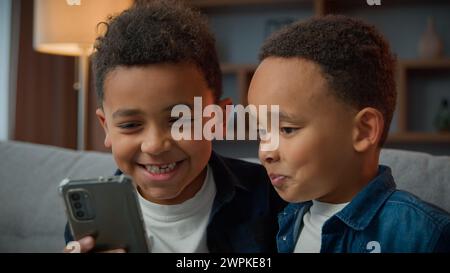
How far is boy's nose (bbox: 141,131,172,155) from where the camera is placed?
1.83 ft

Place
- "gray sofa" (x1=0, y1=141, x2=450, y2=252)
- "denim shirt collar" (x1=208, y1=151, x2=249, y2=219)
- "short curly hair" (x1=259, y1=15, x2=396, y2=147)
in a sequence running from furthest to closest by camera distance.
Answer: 1. "gray sofa" (x1=0, y1=141, x2=450, y2=252)
2. "denim shirt collar" (x1=208, y1=151, x2=249, y2=219)
3. "short curly hair" (x1=259, y1=15, x2=396, y2=147)

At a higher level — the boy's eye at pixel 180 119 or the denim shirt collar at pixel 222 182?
the boy's eye at pixel 180 119

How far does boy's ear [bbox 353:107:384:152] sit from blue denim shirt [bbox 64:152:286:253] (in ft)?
0.38

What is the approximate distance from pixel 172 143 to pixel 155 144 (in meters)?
0.02

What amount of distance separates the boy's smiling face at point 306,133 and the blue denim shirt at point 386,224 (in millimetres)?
19

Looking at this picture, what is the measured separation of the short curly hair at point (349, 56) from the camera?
0.51 metres

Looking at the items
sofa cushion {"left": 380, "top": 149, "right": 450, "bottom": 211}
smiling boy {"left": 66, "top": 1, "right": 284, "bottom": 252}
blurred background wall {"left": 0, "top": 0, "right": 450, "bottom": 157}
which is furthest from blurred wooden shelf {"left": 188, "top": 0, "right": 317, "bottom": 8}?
sofa cushion {"left": 380, "top": 149, "right": 450, "bottom": 211}

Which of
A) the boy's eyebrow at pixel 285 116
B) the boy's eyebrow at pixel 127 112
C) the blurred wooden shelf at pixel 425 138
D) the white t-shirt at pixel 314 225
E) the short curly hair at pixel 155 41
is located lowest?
the white t-shirt at pixel 314 225

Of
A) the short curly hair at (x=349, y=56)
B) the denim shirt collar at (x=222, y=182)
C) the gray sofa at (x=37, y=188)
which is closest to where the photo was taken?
the short curly hair at (x=349, y=56)

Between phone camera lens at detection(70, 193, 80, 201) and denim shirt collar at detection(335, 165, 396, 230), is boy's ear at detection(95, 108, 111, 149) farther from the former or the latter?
denim shirt collar at detection(335, 165, 396, 230)

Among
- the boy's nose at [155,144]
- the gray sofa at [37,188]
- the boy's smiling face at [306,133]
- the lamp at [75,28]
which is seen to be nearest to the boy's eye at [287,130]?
the boy's smiling face at [306,133]

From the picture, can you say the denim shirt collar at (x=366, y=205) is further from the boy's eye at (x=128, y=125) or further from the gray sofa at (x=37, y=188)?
the gray sofa at (x=37, y=188)

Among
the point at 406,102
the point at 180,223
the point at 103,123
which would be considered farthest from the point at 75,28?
the point at 406,102
